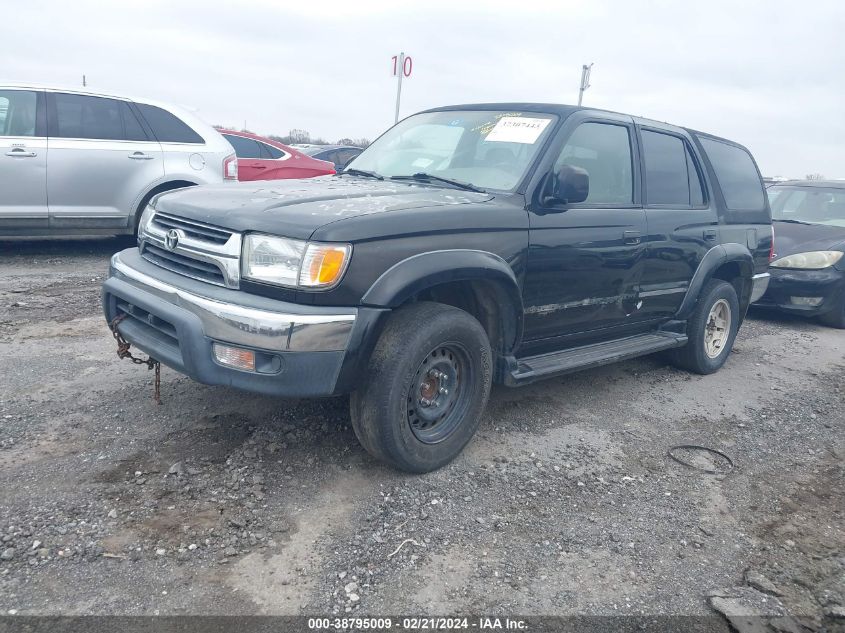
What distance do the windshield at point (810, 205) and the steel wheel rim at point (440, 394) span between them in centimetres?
667

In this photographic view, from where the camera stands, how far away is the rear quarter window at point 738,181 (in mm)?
5340

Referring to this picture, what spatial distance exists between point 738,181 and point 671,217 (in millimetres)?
1349

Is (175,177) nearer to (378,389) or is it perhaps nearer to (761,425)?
(378,389)

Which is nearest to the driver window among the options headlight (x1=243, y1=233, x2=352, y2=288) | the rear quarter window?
the rear quarter window

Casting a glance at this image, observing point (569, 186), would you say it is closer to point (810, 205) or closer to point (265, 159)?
point (810, 205)

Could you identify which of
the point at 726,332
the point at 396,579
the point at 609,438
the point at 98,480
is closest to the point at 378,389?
the point at 396,579

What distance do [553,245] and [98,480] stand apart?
8.02ft

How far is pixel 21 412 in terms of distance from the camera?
3.62 m

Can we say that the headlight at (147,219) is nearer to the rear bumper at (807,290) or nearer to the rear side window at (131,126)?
the rear side window at (131,126)

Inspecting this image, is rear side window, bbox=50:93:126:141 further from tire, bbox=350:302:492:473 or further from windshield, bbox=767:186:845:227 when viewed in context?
windshield, bbox=767:186:845:227

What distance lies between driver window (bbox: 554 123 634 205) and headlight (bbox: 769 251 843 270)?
389 cm

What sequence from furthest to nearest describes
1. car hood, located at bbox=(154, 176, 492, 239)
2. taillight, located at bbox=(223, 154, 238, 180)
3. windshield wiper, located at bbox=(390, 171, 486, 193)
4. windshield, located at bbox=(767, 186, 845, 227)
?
windshield, located at bbox=(767, 186, 845, 227) < taillight, located at bbox=(223, 154, 238, 180) < windshield wiper, located at bbox=(390, 171, 486, 193) < car hood, located at bbox=(154, 176, 492, 239)

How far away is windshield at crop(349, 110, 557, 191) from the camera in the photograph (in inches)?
152

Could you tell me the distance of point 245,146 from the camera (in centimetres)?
965
